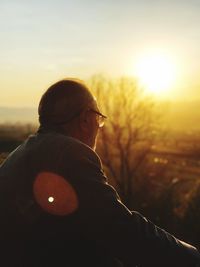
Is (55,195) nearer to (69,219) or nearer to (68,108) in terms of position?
(69,219)

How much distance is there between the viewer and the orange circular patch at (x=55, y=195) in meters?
1.77

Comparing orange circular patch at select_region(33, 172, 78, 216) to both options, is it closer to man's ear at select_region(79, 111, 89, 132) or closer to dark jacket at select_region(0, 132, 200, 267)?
dark jacket at select_region(0, 132, 200, 267)

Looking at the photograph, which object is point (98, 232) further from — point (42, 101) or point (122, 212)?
point (42, 101)

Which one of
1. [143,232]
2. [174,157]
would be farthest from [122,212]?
[174,157]

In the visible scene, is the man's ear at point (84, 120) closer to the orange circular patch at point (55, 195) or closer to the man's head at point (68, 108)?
the man's head at point (68, 108)

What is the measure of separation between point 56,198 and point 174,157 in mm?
40313

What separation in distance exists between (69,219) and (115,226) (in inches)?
6.6

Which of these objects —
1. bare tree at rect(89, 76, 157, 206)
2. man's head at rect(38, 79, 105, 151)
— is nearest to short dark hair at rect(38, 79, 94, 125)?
man's head at rect(38, 79, 105, 151)

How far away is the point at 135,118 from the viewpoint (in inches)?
1270

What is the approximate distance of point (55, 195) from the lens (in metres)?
1.80

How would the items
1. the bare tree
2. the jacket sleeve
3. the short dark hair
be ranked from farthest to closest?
the bare tree
the short dark hair
the jacket sleeve

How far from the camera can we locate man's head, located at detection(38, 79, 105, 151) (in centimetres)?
201

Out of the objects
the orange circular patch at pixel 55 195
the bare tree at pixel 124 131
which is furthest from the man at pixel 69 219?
the bare tree at pixel 124 131

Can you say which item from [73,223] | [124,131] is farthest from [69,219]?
[124,131]
